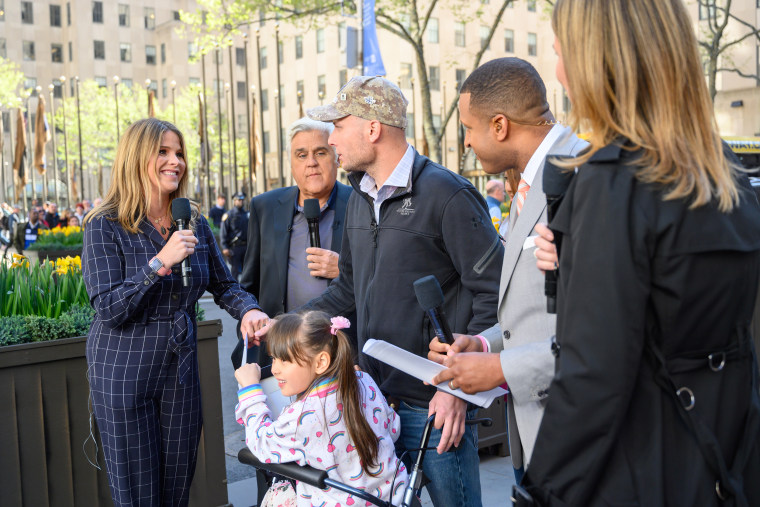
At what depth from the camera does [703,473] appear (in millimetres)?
1680

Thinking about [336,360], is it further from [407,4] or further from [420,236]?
[407,4]

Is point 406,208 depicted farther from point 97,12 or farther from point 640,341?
point 97,12

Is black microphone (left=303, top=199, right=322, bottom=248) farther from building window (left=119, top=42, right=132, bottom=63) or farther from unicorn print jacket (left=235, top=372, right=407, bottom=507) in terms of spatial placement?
building window (left=119, top=42, right=132, bottom=63)

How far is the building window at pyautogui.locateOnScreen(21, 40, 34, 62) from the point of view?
78250mm

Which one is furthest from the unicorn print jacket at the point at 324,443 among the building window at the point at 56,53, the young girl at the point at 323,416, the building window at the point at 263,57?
the building window at the point at 56,53

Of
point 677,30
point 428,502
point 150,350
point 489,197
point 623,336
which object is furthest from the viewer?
point 489,197

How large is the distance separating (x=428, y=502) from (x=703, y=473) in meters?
3.82

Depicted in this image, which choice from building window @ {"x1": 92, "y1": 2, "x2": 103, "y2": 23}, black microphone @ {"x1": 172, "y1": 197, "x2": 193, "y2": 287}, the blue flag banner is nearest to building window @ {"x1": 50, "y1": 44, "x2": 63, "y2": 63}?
building window @ {"x1": 92, "y1": 2, "x2": 103, "y2": 23}

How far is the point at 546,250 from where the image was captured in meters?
1.91

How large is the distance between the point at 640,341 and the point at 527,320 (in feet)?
2.21

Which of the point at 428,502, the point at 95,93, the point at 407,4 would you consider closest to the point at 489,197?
the point at 428,502

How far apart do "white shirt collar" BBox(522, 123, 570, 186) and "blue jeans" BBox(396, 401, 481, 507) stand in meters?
1.06

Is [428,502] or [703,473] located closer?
[703,473]

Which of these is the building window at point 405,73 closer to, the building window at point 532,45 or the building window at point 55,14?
the building window at point 532,45
